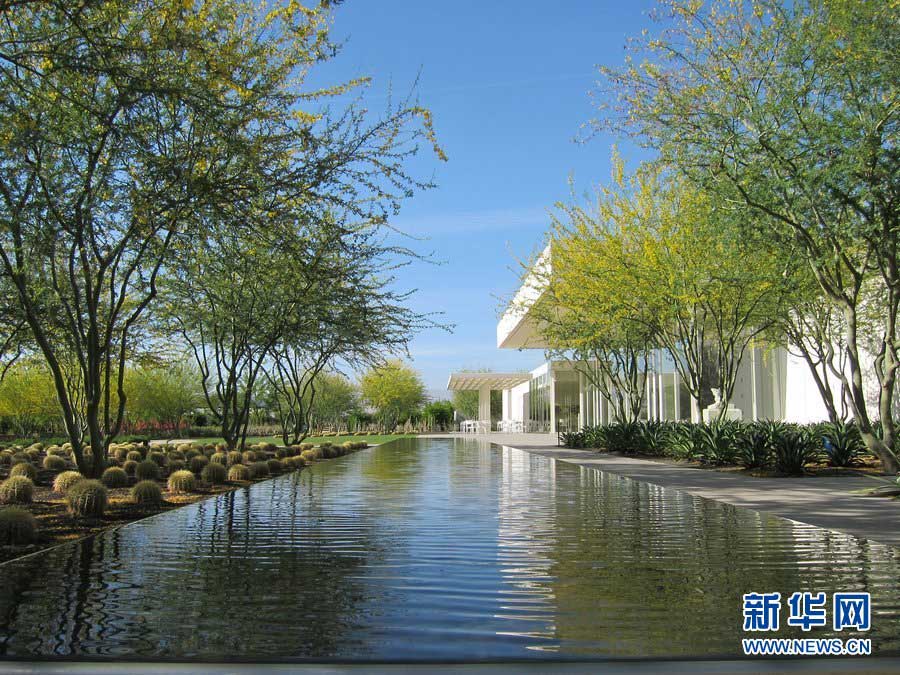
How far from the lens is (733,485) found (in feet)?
43.4

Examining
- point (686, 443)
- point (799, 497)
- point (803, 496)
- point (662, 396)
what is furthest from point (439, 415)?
point (799, 497)

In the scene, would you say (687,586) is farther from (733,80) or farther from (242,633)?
(733,80)

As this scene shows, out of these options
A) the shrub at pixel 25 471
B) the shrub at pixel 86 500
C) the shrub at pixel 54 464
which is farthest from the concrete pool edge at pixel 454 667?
the shrub at pixel 54 464

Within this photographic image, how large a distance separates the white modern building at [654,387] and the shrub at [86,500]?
612 inches

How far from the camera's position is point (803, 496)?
11.4 m

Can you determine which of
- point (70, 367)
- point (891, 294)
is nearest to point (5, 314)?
point (70, 367)

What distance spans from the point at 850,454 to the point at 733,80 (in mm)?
8336

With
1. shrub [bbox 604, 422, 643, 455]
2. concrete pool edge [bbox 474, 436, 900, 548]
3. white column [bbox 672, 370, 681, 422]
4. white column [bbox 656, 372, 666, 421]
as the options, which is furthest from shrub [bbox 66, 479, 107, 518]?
white column [bbox 656, 372, 666, 421]

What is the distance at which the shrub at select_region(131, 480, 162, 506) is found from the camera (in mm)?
10812

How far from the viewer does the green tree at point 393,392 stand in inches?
2268

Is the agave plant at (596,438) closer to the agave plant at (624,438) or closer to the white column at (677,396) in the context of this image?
the agave plant at (624,438)

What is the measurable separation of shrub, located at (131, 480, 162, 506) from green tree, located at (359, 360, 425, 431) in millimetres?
42117

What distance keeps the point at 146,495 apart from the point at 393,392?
4747 centimetres

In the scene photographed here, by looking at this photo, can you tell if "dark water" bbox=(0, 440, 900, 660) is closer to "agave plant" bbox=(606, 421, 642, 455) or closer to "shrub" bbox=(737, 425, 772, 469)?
"shrub" bbox=(737, 425, 772, 469)
